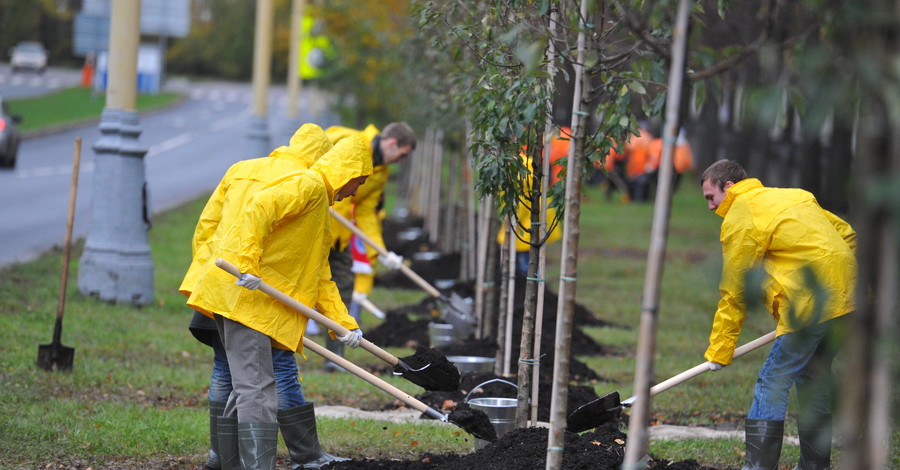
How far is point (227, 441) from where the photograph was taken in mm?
4895

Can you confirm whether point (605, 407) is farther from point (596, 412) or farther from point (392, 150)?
point (392, 150)

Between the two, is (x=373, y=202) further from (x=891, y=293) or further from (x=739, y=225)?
(x=891, y=293)

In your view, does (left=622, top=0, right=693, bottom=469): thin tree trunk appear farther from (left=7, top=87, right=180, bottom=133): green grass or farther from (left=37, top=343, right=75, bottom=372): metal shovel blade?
(left=7, top=87, right=180, bottom=133): green grass

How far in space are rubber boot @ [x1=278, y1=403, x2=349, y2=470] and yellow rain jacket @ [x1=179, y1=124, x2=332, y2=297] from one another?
771 millimetres

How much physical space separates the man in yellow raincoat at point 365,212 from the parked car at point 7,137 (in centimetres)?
1367

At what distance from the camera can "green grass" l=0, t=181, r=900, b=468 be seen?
18.3ft

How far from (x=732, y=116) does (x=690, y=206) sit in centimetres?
505

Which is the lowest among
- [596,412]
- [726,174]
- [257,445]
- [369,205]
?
[257,445]

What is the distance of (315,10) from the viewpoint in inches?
817

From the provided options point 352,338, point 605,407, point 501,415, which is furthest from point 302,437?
point 605,407

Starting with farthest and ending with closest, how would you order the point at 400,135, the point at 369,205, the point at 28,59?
the point at 28,59 → the point at 369,205 → the point at 400,135

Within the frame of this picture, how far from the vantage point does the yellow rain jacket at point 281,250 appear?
450cm

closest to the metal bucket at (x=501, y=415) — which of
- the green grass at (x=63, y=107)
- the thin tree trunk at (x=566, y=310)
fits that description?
the thin tree trunk at (x=566, y=310)

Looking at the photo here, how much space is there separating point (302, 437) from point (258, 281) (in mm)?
1070
